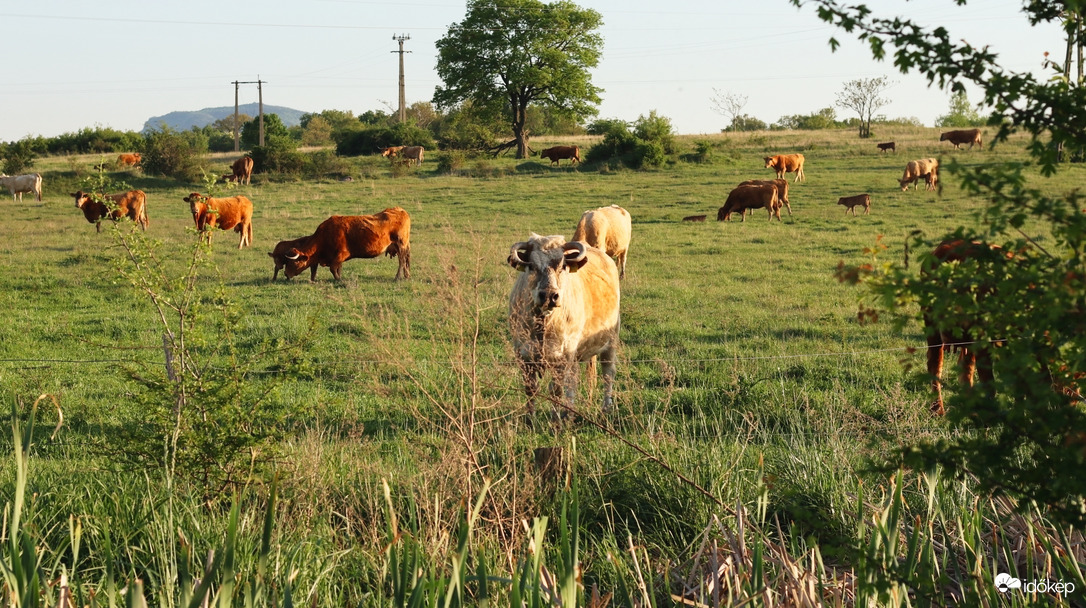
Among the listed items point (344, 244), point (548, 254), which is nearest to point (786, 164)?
point (344, 244)

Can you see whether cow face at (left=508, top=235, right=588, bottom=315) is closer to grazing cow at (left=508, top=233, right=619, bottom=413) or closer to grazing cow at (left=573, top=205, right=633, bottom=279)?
grazing cow at (left=508, top=233, right=619, bottom=413)

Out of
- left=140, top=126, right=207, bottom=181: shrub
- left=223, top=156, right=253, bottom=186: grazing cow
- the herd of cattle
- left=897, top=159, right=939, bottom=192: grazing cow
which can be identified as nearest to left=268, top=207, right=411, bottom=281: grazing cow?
the herd of cattle

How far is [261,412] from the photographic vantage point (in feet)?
17.7

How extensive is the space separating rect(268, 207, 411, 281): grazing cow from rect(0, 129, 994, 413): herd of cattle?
0.06 ft

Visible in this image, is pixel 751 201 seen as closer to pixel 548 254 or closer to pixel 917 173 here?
pixel 917 173

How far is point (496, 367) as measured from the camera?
539cm

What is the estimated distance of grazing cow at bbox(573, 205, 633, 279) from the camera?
53.2ft

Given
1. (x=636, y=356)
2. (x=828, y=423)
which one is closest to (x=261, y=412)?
(x=828, y=423)

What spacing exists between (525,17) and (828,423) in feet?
166

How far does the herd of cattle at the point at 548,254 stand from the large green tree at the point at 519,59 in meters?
19.1

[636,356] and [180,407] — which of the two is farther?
[636,356]

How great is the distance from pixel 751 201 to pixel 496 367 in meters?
19.9

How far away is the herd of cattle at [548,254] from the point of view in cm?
696

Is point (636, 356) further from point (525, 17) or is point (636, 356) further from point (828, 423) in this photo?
point (525, 17)
